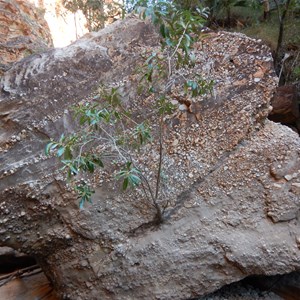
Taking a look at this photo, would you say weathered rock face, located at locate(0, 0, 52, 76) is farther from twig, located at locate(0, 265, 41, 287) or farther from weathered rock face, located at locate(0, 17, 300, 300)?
twig, located at locate(0, 265, 41, 287)

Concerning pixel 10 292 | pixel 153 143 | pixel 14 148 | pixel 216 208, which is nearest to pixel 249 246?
pixel 216 208

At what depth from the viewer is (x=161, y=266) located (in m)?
2.30

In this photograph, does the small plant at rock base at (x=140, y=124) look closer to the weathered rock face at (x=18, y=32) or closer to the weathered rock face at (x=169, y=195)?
the weathered rock face at (x=169, y=195)

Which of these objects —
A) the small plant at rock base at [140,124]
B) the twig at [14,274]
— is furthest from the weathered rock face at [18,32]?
the small plant at rock base at [140,124]

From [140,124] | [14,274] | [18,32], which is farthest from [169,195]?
[18,32]

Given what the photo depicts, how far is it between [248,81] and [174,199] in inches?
37.5

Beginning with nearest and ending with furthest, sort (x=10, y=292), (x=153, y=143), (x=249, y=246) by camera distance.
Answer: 1. (x=249, y=246)
2. (x=153, y=143)
3. (x=10, y=292)

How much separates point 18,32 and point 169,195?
322cm

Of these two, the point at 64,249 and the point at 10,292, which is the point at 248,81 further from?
the point at 10,292

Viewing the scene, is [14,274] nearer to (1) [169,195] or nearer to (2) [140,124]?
(1) [169,195]

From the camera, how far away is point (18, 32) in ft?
14.6

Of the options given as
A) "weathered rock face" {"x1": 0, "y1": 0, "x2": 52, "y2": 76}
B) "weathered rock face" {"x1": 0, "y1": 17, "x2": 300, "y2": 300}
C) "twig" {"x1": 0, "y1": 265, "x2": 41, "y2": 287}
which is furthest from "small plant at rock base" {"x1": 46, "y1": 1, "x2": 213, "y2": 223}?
"weathered rock face" {"x1": 0, "y1": 0, "x2": 52, "y2": 76}

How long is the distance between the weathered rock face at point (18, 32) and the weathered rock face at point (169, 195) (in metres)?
1.78

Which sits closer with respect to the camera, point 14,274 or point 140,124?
point 140,124
